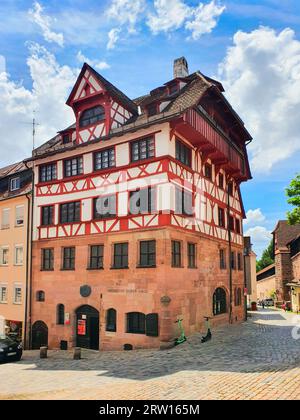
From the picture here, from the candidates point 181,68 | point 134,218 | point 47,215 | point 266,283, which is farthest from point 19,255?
point 266,283

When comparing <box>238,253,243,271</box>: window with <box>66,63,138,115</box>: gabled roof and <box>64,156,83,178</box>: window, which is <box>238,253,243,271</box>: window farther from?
<box>64,156,83,178</box>: window

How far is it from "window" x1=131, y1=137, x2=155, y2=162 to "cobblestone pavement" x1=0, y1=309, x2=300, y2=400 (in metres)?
9.84

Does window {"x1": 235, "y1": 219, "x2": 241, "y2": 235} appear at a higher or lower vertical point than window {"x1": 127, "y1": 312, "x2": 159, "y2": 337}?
higher

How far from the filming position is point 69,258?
2397 cm

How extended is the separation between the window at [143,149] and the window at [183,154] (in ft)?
4.70

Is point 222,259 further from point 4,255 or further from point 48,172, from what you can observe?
point 4,255

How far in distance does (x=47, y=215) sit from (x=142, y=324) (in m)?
10.5

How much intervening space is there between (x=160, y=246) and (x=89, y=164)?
7548mm


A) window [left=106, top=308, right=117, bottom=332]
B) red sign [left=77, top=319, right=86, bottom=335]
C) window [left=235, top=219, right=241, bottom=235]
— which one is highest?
window [left=235, top=219, right=241, bottom=235]

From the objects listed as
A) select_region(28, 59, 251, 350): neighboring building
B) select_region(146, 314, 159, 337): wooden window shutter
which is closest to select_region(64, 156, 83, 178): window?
select_region(28, 59, 251, 350): neighboring building

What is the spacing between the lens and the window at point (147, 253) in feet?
64.3

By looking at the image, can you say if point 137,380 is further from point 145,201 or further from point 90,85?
point 90,85

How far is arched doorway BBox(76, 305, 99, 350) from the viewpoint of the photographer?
22.0 metres

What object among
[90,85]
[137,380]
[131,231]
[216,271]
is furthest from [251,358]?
[90,85]
